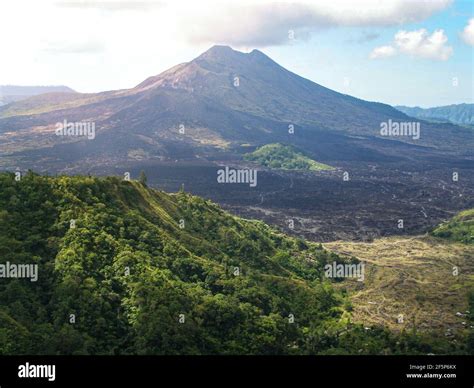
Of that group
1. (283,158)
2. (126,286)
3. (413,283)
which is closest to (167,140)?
(283,158)

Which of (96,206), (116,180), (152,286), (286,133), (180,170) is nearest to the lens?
(152,286)

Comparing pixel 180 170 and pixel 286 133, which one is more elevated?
pixel 286 133

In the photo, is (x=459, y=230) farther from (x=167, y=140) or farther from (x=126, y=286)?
(x=167, y=140)

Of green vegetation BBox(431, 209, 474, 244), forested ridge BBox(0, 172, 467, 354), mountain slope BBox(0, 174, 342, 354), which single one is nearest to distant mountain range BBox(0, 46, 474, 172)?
green vegetation BBox(431, 209, 474, 244)

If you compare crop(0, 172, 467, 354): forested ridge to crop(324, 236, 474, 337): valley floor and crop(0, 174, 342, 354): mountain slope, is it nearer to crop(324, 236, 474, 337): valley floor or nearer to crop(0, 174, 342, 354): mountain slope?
crop(0, 174, 342, 354): mountain slope

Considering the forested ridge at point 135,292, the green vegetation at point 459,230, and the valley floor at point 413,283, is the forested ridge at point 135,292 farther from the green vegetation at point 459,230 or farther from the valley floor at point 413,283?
the green vegetation at point 459,230

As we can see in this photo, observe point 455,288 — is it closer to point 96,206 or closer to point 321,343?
point 321,343
